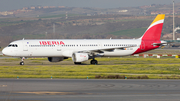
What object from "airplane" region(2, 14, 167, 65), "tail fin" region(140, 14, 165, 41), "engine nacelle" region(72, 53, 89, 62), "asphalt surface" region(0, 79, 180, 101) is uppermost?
"tail fin" region(140, 14, 165, 41)

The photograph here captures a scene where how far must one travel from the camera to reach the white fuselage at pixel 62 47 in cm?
4750

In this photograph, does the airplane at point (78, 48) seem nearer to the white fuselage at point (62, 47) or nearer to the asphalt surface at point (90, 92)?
the white fuselage at point (62, 47)

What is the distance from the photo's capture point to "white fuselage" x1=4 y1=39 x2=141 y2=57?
47500mm

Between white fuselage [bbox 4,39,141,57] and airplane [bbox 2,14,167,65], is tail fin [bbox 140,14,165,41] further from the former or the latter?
white fuselage [bbox 4,39,141,57]

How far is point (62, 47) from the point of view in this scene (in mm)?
48406

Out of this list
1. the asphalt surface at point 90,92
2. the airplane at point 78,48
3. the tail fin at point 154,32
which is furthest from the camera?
the tail fin at point 154,32

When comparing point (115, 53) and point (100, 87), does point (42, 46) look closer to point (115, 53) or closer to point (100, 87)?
point (115, 53)

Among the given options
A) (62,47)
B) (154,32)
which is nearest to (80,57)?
(62,47)

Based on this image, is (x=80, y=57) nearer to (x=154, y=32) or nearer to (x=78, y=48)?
(x=78, y=48)

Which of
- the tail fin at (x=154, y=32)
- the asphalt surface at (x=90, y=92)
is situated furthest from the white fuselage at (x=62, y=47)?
the asphalt surface at (x=90, y=92)

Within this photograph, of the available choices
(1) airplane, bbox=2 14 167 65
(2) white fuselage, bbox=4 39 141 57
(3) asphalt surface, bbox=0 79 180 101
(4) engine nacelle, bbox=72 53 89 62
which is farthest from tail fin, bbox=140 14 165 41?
(3) asphalt surface, bbox=0 79 180 101

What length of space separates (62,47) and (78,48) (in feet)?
8.64

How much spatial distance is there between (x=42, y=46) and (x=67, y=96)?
28695 millimetres

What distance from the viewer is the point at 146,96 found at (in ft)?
66.6
